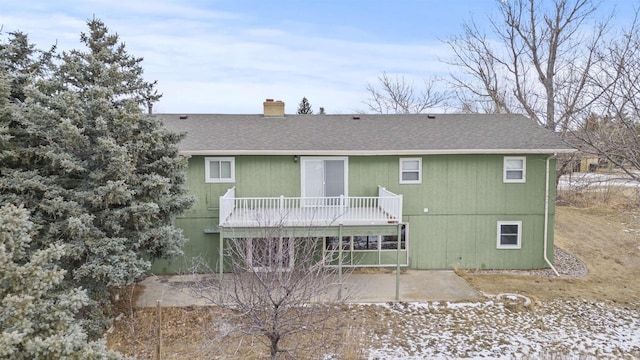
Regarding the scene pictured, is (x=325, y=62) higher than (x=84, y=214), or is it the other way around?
(x=325, y=62)

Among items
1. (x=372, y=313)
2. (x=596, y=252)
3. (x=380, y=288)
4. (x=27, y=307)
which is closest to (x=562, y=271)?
(x=596, y=252)

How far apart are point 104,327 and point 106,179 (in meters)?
3.24

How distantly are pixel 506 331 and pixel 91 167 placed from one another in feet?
32.2

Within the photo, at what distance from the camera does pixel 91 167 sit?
816 centimetres

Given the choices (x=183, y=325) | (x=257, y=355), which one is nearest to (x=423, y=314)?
(x=257, y=355)

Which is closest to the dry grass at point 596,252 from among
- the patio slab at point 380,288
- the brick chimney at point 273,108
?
the patio slab at point 380,288

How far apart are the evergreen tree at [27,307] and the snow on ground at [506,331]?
5100 millimetres

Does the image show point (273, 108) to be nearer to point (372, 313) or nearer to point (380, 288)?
point (380, 288)

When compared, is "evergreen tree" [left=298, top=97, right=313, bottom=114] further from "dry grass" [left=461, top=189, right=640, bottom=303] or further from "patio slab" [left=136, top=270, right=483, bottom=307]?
"patio slab" [left=136, top=270, right=483, bottom=307]

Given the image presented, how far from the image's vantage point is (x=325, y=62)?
2688 cm

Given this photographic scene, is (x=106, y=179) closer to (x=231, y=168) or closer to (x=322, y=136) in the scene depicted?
(x=231, y=168)

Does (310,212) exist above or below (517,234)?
above

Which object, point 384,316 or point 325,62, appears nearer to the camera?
point 384,316

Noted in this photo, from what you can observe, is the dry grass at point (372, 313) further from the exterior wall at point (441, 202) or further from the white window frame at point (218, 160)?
the white window frame at point (218, 160)
